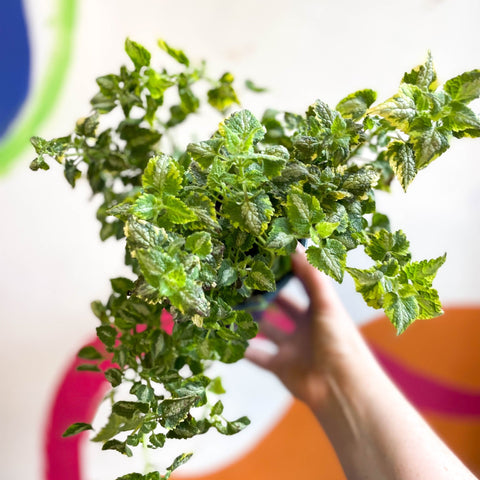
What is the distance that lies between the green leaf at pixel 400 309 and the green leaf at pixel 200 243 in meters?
0.19

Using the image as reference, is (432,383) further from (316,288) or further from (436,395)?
(316,288)

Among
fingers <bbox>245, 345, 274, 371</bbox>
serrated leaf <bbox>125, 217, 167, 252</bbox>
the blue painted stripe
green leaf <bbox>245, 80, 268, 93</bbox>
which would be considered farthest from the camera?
the blue painted stripe

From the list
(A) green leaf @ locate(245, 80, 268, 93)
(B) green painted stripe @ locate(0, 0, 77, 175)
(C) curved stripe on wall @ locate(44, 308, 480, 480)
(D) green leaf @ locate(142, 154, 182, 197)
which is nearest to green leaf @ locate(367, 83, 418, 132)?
(D) green leaf @ locate(142, 154, 182, 197)

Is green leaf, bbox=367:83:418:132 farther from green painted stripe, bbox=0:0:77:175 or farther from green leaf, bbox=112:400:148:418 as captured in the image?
green painted stripe, bbox=0:0:77:175

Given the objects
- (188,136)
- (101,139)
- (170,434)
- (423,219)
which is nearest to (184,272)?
(170,434)

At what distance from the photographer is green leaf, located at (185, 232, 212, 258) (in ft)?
1.52

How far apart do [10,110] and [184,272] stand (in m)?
0.99

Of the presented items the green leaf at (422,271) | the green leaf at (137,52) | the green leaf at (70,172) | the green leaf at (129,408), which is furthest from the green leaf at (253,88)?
the green leaf at (129,408)

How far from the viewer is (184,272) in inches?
17.1

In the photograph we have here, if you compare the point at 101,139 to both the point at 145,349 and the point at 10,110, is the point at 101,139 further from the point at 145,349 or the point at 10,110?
the point at 10,110

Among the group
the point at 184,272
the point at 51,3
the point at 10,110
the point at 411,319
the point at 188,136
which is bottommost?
the point at 411,319

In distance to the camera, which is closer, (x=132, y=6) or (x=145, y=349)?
(x=145, y=349)

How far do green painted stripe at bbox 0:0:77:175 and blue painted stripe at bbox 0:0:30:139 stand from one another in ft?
0.11

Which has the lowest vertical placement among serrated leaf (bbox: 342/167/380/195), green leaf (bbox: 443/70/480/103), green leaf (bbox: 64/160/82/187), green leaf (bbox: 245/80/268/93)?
serrated leaf (bbox: 342/167/380/195)
